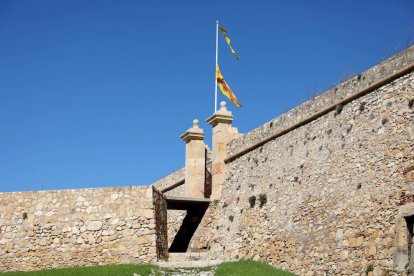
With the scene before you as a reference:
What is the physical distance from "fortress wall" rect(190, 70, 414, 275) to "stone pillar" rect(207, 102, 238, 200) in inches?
52.8

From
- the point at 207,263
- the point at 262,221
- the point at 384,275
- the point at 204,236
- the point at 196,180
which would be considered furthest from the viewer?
the point at 196,180

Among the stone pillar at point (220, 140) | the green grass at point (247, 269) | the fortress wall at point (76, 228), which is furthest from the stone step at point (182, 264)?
the stone pillar at point (220, 140)

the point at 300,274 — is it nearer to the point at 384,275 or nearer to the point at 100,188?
the point at 384,275

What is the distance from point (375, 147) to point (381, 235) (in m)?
1.95

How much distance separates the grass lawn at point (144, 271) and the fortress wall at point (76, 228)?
91 cm

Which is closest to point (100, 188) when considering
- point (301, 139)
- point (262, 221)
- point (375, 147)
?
point (262, 221)

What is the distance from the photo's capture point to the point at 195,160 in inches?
915

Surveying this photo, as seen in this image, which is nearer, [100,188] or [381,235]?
[381,235]

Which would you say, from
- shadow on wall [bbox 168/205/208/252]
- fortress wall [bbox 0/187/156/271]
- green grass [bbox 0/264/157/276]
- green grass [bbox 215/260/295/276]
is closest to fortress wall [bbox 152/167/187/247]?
shadow on wall [bbox 168/205/208/252]

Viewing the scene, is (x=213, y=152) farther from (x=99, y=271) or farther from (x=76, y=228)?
(x=99, y=271)

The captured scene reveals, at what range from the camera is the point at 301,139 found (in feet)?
55.7

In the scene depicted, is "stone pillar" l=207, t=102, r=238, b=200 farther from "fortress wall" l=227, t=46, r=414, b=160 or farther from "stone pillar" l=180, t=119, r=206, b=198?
"stone pillar" l=180, t=119, r=206, b=198

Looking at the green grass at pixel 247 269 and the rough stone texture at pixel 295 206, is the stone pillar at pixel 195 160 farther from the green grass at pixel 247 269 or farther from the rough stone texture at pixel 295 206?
the green grass at pixel 247 269

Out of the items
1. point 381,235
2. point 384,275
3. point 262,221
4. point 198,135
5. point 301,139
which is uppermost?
point 198,135
